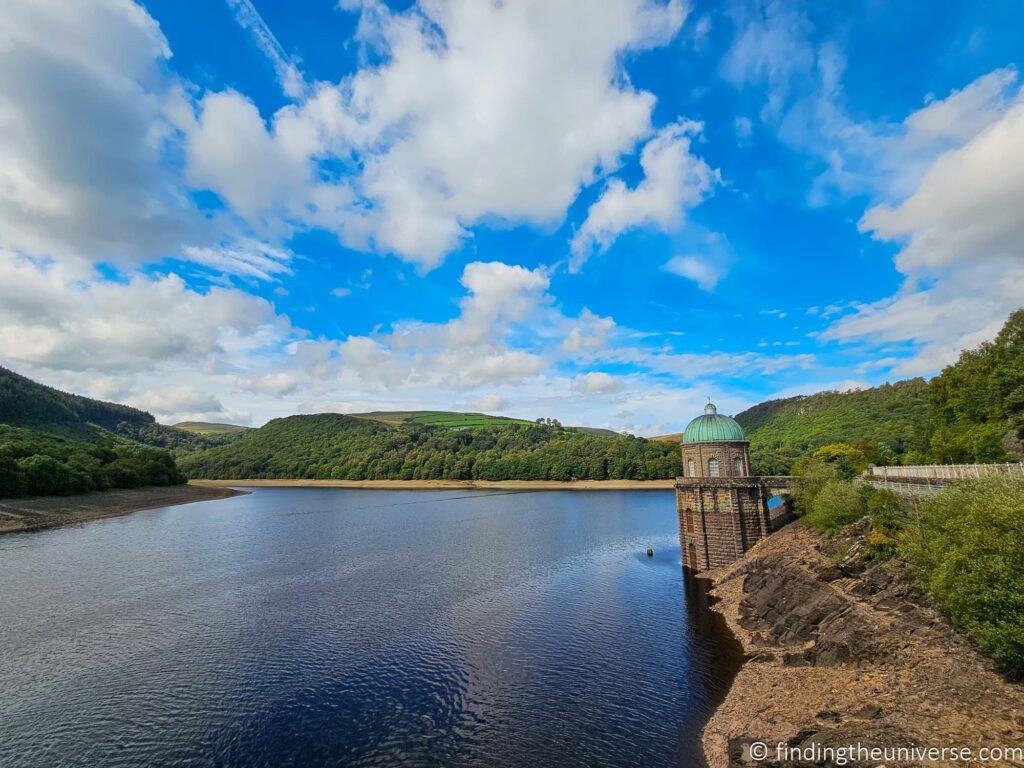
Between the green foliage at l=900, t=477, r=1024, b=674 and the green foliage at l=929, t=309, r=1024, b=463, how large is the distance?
1011 inches

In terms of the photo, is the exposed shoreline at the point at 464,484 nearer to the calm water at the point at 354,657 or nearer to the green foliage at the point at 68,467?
the green foliage at the point at 68,467

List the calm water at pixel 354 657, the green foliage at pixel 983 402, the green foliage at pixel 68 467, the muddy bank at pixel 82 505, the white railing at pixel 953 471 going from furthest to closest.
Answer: the green foliage at pixel 68 467 → the muddy bank at pixel 82 505 → the green foliage at pixel 983 402 → the white railing at pixel 953 471 → the calm water at pixel 354 657

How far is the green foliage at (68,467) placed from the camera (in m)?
90.1

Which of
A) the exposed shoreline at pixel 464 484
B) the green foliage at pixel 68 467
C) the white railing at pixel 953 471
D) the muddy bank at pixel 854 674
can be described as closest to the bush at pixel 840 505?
the white railing at pixel 953 471

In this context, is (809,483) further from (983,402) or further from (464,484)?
(464,484)

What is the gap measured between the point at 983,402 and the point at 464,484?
144955 millimetres

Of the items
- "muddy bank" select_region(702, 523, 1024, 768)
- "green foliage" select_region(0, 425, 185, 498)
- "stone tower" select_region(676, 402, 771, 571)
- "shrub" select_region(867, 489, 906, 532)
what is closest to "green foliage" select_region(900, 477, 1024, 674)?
"muddy bank" select_region(702, 523, 1024, 768)

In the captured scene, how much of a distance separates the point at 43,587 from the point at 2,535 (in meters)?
42.4

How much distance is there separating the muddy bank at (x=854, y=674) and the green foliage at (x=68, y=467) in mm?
120158

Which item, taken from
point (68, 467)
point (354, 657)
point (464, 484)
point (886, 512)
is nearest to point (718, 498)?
point (886, 512)

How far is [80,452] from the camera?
4594 inches

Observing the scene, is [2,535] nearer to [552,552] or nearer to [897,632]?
[552,552]

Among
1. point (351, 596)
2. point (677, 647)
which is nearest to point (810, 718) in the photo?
point (677, 647)

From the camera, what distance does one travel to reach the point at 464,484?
176 metres
